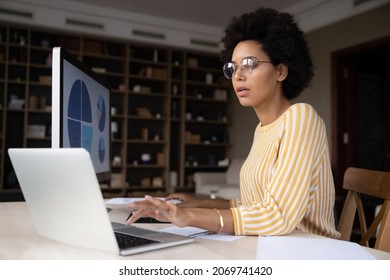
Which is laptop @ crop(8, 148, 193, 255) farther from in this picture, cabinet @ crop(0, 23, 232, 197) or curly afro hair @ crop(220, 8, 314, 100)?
cabinet @ crop(0, 23, 232, 197)

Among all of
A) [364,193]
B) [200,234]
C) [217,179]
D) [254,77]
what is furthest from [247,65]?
[217,179]

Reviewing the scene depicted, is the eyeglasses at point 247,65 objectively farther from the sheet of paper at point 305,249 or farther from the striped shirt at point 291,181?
the sheet of paper at point 305,249

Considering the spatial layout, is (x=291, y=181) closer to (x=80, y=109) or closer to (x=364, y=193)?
(x=364, y=193)

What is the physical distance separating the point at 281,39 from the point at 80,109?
0.67 m

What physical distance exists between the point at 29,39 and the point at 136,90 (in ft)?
5.69

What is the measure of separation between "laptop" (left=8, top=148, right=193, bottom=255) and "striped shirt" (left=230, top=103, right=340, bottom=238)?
204 mm

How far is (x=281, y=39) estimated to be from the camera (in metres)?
1.17

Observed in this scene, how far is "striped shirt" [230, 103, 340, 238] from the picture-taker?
935 millimetres

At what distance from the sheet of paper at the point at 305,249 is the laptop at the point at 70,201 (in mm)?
183

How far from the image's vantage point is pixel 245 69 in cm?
116

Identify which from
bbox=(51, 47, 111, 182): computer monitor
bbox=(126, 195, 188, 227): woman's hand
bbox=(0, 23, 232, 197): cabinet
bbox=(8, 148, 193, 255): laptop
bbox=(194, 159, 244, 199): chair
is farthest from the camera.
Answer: bbox=(194, 159, 244, 199): chair

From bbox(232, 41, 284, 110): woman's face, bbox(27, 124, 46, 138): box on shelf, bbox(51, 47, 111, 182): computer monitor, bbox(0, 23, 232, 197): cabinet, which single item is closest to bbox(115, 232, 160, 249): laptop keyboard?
Answer: bbox(51, 47, 111, 182): computer monitor

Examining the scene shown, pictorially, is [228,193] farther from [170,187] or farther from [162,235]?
[162,235]
